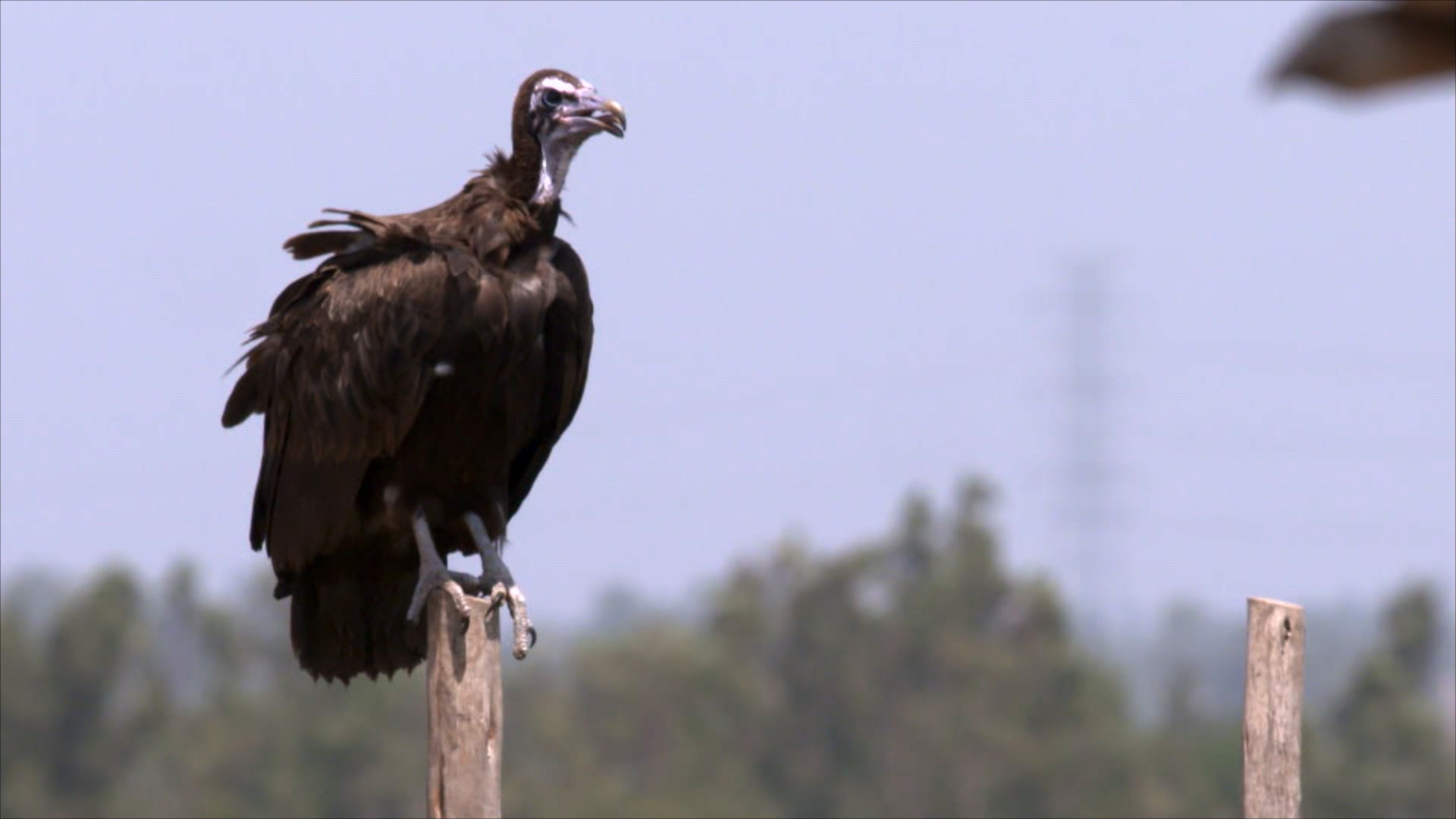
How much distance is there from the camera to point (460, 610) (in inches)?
215

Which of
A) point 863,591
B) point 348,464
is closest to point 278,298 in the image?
point 348,464

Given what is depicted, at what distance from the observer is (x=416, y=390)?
6.15 metres

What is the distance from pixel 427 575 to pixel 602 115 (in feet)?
4.24

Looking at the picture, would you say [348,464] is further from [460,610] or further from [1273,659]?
[1273,659]

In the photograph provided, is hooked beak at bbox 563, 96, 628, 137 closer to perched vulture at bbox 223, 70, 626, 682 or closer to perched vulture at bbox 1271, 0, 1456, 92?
perched vulture at bbox 223, 70, 626, 682

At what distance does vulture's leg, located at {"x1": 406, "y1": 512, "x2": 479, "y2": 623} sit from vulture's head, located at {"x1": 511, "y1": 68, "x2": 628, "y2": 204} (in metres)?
0.91

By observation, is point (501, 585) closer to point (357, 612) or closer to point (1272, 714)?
point (357, 612)

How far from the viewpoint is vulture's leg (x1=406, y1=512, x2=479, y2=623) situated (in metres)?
6.07

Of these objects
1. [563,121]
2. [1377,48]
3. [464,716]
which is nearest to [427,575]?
[464,716]

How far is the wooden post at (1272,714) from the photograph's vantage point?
17.8ft

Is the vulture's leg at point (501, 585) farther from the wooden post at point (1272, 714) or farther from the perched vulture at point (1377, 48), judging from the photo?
the perched vulture at point (1377, 48)

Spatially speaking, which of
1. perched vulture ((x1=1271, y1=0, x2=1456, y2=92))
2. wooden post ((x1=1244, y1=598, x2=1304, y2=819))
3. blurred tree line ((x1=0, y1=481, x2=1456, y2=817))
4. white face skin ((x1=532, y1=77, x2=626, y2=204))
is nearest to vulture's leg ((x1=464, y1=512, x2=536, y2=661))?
white face skin ((x1=532, y1=77, x2=626, y2=204))

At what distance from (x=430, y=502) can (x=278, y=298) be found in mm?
730

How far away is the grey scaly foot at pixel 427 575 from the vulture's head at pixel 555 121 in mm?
908
